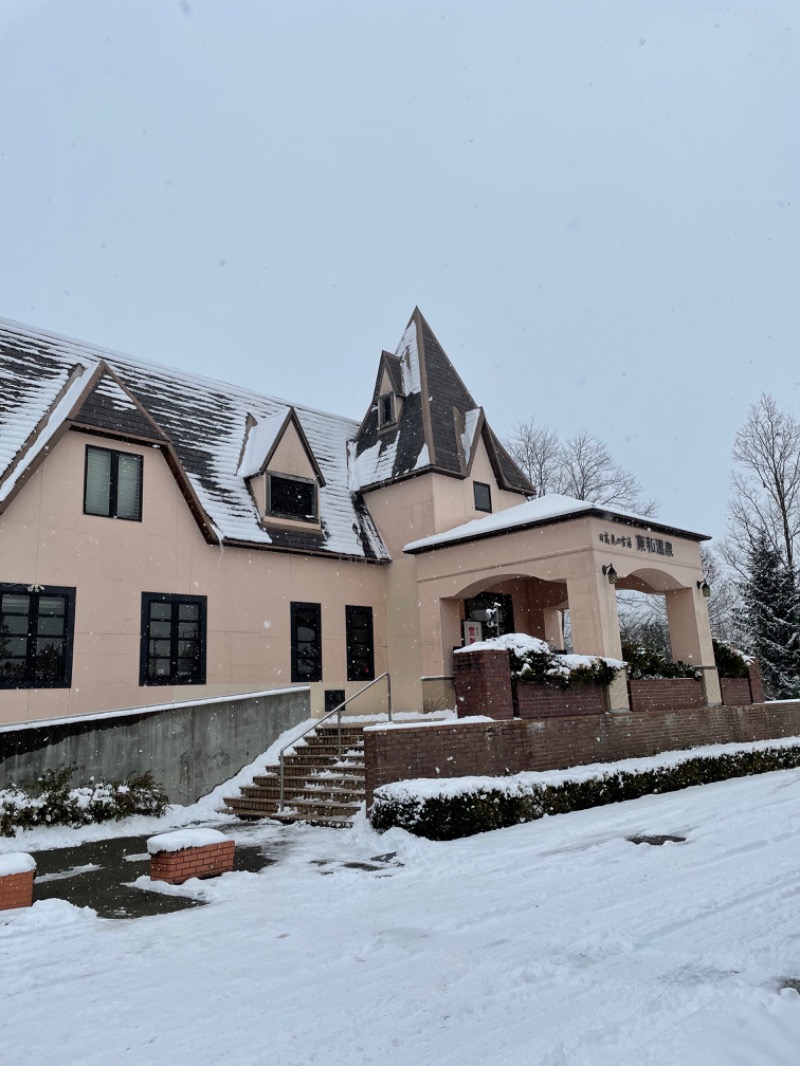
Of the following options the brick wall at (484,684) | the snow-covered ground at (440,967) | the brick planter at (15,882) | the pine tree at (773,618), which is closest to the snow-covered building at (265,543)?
the brick wall at (484,684)

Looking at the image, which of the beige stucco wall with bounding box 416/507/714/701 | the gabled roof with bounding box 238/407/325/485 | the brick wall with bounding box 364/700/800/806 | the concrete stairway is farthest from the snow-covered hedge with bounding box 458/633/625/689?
the gabled roof with bounding box 238/407/325/485

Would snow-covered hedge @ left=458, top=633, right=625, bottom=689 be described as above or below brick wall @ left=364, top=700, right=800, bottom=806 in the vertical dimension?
above

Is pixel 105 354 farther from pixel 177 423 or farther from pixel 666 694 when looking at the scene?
pixel 666 694

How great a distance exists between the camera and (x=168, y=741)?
46.0 feet

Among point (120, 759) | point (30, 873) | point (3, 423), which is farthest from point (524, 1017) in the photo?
point (3, 423)

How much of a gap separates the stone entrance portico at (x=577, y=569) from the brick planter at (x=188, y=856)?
8.98 m

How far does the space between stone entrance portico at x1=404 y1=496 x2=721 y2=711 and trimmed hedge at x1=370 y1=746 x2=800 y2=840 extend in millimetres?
1811

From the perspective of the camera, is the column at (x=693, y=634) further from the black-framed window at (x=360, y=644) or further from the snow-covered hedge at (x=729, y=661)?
the black-framed window at (x=360, y=644)

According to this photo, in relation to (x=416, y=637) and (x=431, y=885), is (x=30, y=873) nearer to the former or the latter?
(x=431, y=885)

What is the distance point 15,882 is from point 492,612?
14.9 metres

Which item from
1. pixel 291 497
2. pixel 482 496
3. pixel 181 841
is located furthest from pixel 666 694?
pixel 181 841

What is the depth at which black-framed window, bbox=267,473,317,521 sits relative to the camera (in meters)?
19.1

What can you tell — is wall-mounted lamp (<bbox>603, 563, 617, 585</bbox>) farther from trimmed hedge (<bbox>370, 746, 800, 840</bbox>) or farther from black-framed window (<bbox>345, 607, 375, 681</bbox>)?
black-framed window (<bbox>345, 607, 375, 681</bbox>)

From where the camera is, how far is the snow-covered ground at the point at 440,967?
13.9 ft
